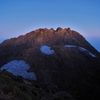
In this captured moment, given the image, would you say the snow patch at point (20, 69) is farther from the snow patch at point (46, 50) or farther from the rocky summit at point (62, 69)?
the snow patch at point (46, 50)

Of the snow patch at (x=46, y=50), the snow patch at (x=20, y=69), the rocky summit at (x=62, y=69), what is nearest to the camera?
the rocky summit at (x=62, y=69)

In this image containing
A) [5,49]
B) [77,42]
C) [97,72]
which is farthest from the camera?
[5,49]

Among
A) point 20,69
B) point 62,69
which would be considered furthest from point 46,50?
point 20,69

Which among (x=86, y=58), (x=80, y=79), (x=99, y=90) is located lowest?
(x=99, y=90)

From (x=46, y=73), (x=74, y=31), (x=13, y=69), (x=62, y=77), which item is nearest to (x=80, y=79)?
(x=62, y=77)

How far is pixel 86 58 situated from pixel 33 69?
20232mm

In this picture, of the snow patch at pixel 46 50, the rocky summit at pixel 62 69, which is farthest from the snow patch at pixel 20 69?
the snow patch at pixel 46 50

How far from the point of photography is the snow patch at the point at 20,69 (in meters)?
53.2

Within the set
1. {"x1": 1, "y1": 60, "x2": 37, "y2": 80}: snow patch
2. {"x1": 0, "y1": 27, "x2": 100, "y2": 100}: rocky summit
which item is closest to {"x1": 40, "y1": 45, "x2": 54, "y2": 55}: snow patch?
{"x1": 0, "y1": 27, "x2": 100, "y2": 100}: rocky summit

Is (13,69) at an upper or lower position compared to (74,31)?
lower

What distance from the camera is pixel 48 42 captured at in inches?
3851

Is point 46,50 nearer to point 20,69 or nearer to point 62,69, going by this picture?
point 62,69

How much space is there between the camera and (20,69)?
2194 inches

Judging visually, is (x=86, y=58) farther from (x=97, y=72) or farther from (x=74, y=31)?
(x=74, y=31)
